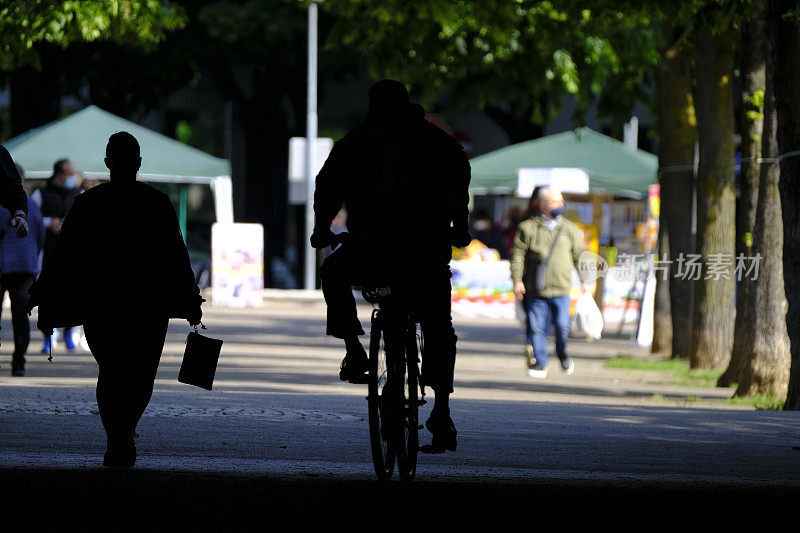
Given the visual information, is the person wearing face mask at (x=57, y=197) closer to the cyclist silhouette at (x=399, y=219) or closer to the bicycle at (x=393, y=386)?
the cyclist silhouette at (x=399, y=219)

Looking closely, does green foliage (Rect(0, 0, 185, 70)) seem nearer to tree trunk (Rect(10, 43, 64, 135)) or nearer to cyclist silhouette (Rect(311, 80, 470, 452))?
cyclist silhouette (Rect(311, 80, 470, 452))

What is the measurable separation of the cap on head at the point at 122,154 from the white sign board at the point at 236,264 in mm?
19373

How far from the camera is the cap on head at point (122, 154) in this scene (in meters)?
8.34

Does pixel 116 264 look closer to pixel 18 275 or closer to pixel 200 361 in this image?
pixel 200 361

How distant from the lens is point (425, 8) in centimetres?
1759

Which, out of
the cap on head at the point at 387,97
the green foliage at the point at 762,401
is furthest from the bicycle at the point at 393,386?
the green foliage at the point at 762,401

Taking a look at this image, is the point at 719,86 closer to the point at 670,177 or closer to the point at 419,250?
the point at 670,177

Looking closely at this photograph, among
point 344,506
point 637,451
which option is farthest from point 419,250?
point 637,451

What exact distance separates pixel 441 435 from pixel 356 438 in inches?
89.8

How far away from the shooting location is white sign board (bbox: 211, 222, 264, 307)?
28.0 metres

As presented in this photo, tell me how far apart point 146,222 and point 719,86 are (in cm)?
1107

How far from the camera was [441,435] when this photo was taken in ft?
26.3

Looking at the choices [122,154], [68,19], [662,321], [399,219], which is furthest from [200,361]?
[662,321]

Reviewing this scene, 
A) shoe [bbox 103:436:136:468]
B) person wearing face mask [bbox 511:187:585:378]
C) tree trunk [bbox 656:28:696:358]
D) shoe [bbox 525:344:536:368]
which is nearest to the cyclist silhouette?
shoe [bbox 103:436:136:468]
